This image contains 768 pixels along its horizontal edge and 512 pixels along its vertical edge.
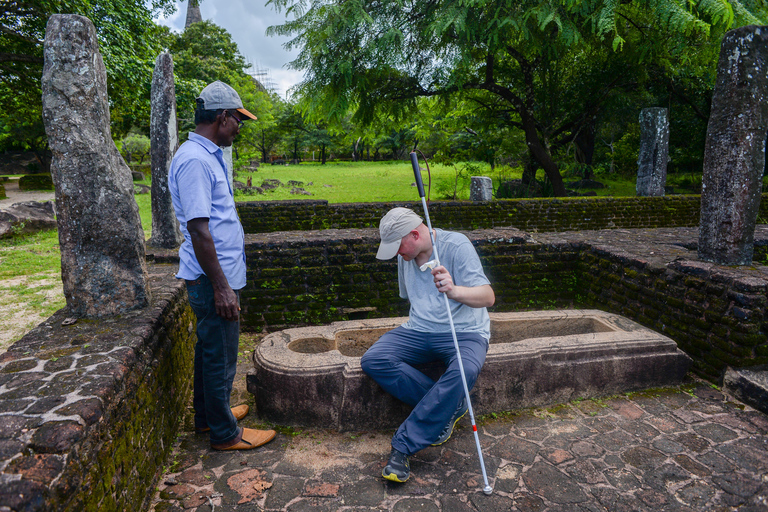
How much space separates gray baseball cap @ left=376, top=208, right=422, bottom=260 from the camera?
2.69m

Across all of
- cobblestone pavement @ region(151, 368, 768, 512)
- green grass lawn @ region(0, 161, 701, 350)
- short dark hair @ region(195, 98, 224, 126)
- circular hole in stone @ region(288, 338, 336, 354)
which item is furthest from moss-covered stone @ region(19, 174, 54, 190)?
cobblestone pavement @ region(151, 368, 768, 512)

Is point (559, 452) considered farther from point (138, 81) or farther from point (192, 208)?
point (138, 81)

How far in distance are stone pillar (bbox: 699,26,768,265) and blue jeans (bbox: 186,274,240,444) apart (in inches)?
157

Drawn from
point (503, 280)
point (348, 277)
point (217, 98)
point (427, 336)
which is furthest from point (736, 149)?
point (217, 98)

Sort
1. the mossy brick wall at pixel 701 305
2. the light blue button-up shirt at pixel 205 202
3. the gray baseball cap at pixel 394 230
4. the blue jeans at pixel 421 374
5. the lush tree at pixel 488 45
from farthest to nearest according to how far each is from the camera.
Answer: the lush tree at pixel 488 45, the mossy brick wall at pixel 701 305, the gray baseball cap at pixel 394 230, the blue jeans at pixel 421 374, the light blue button-up shirt at pixel 205 202

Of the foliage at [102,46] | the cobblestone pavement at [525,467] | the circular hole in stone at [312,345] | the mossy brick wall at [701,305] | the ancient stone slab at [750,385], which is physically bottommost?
the cobblestone pavement at [525,467]

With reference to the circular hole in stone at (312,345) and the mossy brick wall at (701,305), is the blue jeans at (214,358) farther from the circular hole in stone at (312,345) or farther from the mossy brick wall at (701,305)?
the mossy brick wall at (701,305)

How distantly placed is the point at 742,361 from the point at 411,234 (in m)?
2.70

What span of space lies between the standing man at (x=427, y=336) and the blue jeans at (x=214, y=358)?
2.72 ft

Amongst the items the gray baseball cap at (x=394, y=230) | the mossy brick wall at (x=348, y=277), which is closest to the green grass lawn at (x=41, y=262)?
the mossy brick wall at (x=348, y=277)

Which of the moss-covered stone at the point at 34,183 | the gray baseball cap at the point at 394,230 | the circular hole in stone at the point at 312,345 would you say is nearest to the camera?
the gray baseball cap at the point at 394,230

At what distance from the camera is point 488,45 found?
30.0ft

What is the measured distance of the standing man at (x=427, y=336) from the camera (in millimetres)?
2568

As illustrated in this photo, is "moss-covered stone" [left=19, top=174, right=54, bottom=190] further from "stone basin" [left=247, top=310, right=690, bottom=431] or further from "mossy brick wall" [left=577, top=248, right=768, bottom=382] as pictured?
"mossy brick wall" [left=577, top=248, right=768, bottom=382]
